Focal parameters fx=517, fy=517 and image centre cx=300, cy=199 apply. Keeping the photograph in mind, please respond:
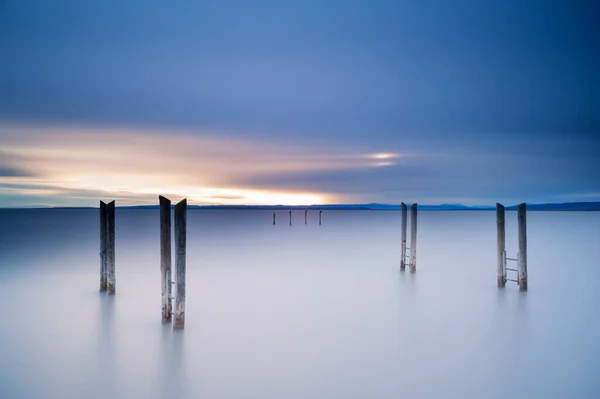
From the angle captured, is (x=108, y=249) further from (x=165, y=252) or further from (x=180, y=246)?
(x=180, y=246)

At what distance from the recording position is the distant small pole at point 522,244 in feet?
42.6

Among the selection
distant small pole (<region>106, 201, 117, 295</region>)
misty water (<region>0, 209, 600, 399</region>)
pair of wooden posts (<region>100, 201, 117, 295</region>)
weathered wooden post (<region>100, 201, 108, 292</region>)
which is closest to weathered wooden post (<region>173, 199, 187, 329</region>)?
misty water (<region>0, 209, 600, 399</region>)

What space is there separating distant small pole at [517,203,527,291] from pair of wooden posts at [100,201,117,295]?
10362 mm

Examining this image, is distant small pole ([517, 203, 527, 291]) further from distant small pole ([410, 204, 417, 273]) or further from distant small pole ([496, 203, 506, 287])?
distant small pole ([410, 204, 417, 273])

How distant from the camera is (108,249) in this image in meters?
13.1

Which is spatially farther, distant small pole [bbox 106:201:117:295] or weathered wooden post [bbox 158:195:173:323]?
distant small pole [bbox 106:201:117:295]

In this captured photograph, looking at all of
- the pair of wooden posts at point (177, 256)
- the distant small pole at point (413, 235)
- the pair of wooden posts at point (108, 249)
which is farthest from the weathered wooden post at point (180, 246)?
the distant small pole at point (413, 235)

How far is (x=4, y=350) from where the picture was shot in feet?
28.8

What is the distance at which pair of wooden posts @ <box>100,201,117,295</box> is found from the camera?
522 inches

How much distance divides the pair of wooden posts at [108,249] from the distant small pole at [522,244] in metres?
10.4

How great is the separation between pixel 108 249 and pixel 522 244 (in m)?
10.4

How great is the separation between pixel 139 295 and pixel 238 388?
24.3 feet

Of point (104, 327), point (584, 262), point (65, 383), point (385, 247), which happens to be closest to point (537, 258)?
point (584, 262)

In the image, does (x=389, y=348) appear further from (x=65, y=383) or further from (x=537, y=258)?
(x=537, y=258)
